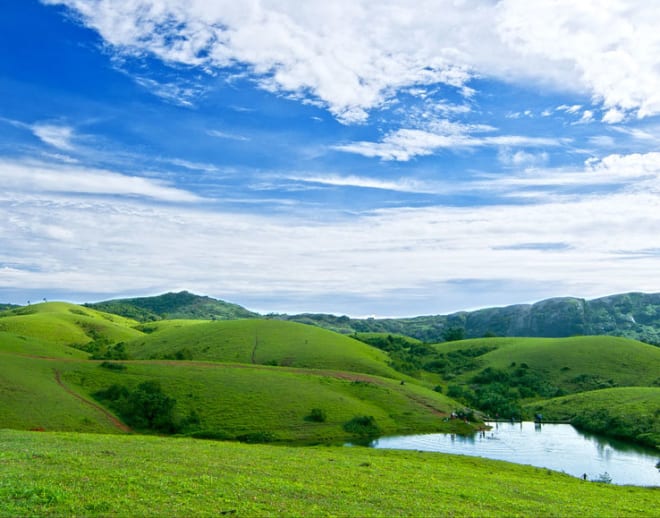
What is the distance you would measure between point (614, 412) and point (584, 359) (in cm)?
5215

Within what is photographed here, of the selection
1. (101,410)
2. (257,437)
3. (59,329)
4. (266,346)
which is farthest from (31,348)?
(59,329)

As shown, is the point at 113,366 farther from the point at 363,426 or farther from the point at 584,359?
the point at 584,359

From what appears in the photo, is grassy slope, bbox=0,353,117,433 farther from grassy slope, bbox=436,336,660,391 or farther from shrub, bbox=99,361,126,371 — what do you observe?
grassy slope, bbox=436,336,660,391

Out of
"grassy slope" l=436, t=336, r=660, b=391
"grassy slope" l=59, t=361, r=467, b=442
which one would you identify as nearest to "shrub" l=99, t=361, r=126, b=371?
"grassy slope" l=59, t=361, r=467, b=442

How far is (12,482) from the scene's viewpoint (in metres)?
24.5

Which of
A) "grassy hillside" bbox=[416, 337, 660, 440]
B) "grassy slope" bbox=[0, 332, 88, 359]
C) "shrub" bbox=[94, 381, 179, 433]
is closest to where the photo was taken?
"shrub" bbox=[94, 381, 179, 433]

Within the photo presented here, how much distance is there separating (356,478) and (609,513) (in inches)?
587

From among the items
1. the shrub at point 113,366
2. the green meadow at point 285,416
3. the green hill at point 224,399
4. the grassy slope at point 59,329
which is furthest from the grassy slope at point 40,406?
the grassy slope at point 59,329

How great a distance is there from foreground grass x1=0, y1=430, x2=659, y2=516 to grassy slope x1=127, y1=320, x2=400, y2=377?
8176 cm

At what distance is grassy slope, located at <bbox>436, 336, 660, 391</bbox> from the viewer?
12850 cm

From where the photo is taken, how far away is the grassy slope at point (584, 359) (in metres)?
128

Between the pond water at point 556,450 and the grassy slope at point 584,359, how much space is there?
159ft

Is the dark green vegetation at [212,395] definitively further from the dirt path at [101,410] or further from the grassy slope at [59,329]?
the grassy slope at [59,329]

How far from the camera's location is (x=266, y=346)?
137 metres
